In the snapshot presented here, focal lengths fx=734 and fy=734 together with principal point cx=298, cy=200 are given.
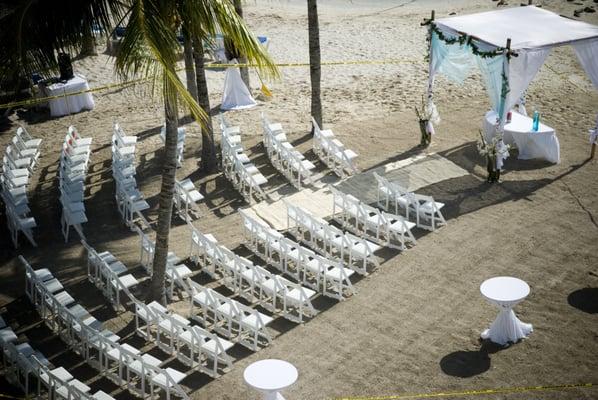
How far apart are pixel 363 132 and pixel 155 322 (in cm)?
943

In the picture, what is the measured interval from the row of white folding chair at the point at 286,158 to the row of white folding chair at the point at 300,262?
8.02 ft

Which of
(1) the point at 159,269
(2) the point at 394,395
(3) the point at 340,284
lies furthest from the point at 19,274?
(2) the point at 394,395

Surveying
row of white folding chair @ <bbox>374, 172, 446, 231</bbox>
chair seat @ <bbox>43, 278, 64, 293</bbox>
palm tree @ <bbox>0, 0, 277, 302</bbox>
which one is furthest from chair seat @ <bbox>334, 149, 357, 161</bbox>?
chair seat @ <bbox>43, 278, 64, 293</bbox>

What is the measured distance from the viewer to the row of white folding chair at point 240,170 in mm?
15609

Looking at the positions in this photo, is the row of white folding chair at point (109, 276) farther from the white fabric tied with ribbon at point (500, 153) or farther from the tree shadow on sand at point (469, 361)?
the white fabric tied with ribbon at point (500, 153)

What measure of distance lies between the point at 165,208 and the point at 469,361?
5093 millimetres

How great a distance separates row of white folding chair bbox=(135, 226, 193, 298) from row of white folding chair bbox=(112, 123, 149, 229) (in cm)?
97

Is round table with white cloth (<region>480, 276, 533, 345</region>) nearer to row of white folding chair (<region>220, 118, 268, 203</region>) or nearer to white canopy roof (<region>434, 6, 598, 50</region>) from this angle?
row of white folding chair (<region>220, 118, 268, 203</region>)

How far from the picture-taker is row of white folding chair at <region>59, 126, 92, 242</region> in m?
14.1

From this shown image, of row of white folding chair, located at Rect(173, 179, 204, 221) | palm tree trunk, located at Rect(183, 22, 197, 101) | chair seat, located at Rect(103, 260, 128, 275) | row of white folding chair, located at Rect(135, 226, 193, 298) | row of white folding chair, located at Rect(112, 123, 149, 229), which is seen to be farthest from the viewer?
palm tree trunk, located at Rect(183, 22, 197, 101)

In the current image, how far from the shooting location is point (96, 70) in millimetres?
25266

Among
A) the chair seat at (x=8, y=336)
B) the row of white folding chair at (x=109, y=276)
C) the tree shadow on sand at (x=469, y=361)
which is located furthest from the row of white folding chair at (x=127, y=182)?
the tree shadow on sand at (x=469, y=361)

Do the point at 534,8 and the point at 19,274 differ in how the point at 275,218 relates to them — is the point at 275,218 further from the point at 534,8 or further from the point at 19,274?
the point at 534,8

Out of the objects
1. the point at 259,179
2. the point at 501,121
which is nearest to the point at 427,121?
the point at 501,121
